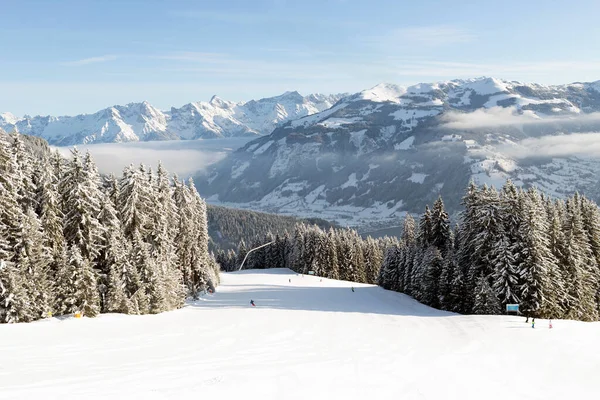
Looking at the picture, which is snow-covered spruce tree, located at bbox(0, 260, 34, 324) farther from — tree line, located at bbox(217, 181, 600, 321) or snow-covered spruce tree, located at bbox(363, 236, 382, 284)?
snow-covered spruce tree, located at bbox(363, 236, 382, 284)

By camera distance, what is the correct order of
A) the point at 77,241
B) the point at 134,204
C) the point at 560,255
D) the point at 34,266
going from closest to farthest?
the point at 34,266
the point at 77,241
the point at 134,204
the point at 560,255

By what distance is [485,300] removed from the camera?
46.7 m

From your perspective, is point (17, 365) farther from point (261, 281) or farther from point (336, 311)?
point (261, 281)

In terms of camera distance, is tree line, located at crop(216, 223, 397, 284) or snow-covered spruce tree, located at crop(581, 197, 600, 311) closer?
snow-covered spruce tree, located at crop(581, 197, 600, 311)

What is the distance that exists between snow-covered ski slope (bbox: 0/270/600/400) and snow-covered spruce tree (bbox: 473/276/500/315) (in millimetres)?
5572

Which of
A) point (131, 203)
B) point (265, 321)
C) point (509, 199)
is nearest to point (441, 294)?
point (509, 199)

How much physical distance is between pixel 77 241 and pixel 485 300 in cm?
3890

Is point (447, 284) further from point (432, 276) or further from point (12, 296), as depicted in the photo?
point (12, 296)

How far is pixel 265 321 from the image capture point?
127ft

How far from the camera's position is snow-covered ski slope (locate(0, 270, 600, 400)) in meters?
18.2

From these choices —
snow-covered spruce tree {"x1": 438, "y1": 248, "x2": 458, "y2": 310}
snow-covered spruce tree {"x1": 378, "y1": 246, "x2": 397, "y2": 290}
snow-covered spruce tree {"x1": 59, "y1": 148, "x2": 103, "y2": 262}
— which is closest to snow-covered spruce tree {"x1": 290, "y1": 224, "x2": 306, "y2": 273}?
snow-covered spruce tree {"x1": 378, "y1": 246, "x2": 397, "y2": 290}

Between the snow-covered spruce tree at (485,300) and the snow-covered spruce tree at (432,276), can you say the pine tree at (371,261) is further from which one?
the snow-covered spruce tree at (485,300)

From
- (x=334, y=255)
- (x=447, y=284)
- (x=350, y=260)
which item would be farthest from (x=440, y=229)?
(x=334, y=255)

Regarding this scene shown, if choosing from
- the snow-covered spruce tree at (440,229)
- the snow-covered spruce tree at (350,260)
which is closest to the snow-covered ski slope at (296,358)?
the snow-covered spruce tree at (440,229)
